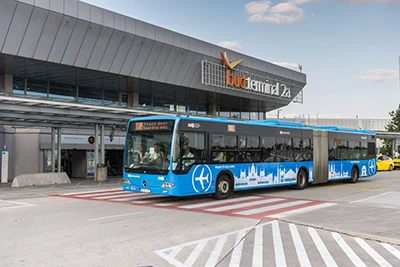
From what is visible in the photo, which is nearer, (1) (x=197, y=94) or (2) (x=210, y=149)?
(2) (x=210, y=149)

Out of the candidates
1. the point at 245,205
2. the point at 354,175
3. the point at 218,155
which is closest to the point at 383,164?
the point at 354,175

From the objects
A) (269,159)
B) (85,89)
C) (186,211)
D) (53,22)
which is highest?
(53,22)

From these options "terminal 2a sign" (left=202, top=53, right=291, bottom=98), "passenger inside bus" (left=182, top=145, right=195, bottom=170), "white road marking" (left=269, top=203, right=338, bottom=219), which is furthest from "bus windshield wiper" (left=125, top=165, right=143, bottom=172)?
"terminal 2a sign" (left=202, top=53, right=291, bottom=98)

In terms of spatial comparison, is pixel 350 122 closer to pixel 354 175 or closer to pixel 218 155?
pixel 354 175

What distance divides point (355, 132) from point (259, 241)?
58.2ft

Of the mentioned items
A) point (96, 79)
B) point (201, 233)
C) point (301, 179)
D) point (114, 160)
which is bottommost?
point (201, 233)

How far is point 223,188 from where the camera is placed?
47.7 feet

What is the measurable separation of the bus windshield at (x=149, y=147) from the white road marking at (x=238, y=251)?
500cm

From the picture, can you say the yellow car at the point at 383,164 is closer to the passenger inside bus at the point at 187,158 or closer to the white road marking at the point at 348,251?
the passenger inside bus at the point at 187,158

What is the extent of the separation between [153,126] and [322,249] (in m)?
7.79

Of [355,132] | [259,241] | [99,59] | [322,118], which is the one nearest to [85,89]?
[99,59]

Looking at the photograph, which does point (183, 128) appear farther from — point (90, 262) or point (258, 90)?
point (258, 90)

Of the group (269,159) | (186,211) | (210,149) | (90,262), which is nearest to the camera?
(90,262)

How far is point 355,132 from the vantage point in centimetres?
2320
